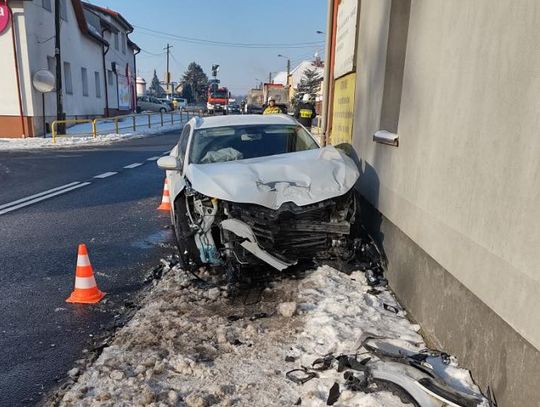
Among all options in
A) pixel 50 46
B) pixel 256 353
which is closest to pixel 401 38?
pixel 256 353

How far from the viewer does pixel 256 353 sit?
3.47 metres

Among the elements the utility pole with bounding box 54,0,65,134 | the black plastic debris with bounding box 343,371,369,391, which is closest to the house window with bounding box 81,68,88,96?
the utility pole with bounding box 54,0,65,134

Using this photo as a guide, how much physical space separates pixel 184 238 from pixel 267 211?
977mm

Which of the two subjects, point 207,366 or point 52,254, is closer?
point 207,366

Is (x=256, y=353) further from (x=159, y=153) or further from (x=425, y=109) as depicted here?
(x=159, y=153)

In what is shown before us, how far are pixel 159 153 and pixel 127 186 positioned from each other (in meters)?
6.96

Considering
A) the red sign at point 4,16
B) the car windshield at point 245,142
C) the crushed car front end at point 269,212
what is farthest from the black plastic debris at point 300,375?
the red sign at point 4,16

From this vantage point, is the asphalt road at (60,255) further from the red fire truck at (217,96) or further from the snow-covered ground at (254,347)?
the red fire truck at (217,96)

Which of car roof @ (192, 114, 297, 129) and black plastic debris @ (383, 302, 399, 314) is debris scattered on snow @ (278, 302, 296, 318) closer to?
black plastic debris @ (383, 302, 399, 314)

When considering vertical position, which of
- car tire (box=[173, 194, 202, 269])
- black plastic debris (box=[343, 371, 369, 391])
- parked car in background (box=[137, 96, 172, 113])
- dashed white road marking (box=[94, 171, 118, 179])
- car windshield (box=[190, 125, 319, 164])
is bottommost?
dashed white road marking (box=[94, 171, 118, 179])

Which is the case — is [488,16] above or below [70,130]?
above

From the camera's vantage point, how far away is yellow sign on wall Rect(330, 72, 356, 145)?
7.48 m

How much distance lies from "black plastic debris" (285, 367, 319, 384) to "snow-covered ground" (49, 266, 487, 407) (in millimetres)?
25

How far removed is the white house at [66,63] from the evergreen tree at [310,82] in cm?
3145
